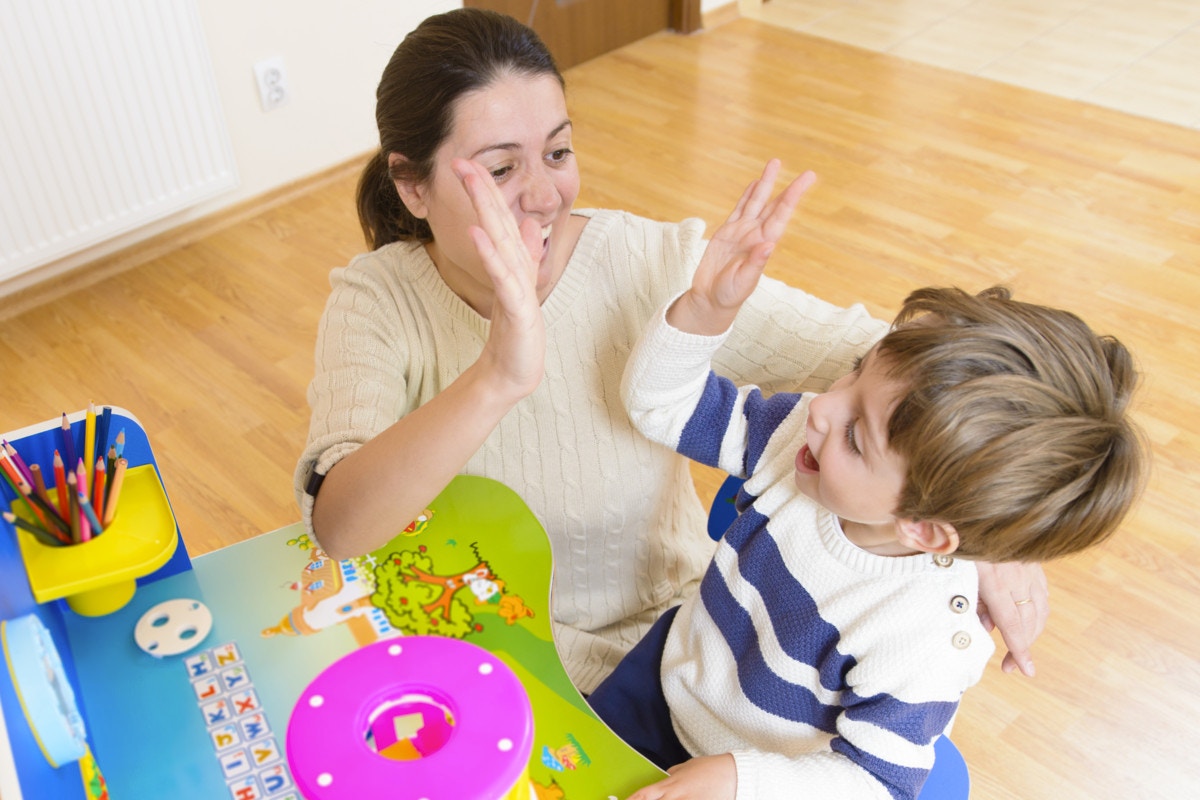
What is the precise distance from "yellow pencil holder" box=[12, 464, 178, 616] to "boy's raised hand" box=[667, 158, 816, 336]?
0.50 metres

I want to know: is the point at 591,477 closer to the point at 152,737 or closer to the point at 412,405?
the point at 412,405

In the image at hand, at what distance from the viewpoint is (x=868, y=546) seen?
943 mm

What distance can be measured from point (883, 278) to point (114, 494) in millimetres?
2123

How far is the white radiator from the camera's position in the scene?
2.35 m

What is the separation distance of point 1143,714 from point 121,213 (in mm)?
2452

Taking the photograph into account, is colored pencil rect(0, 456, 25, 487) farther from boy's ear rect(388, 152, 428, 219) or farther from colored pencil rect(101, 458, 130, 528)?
boy's ear rect(388, 152, 428, 219)

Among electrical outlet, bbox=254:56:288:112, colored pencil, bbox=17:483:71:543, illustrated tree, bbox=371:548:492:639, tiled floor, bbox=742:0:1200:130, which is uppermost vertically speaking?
colored pencil, bbox=17:483:71:543

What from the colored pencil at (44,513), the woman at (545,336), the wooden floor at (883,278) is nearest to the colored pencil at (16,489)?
the colored pencil at (44,513)

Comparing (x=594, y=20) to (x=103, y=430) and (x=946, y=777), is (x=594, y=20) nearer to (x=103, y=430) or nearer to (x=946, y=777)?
(x=103, y=430)

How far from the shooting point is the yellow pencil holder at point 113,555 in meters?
0.88

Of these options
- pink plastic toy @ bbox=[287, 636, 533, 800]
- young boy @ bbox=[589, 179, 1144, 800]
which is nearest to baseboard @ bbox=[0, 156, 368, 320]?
young boy @ bbox=[589, 179, 1144, 800]

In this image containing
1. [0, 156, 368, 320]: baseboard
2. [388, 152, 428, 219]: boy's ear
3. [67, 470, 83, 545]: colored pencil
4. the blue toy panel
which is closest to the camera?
the blue toy panel

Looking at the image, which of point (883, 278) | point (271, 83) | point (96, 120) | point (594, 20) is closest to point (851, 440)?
point (883, 278)

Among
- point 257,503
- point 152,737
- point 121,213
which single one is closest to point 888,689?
point 152,737
